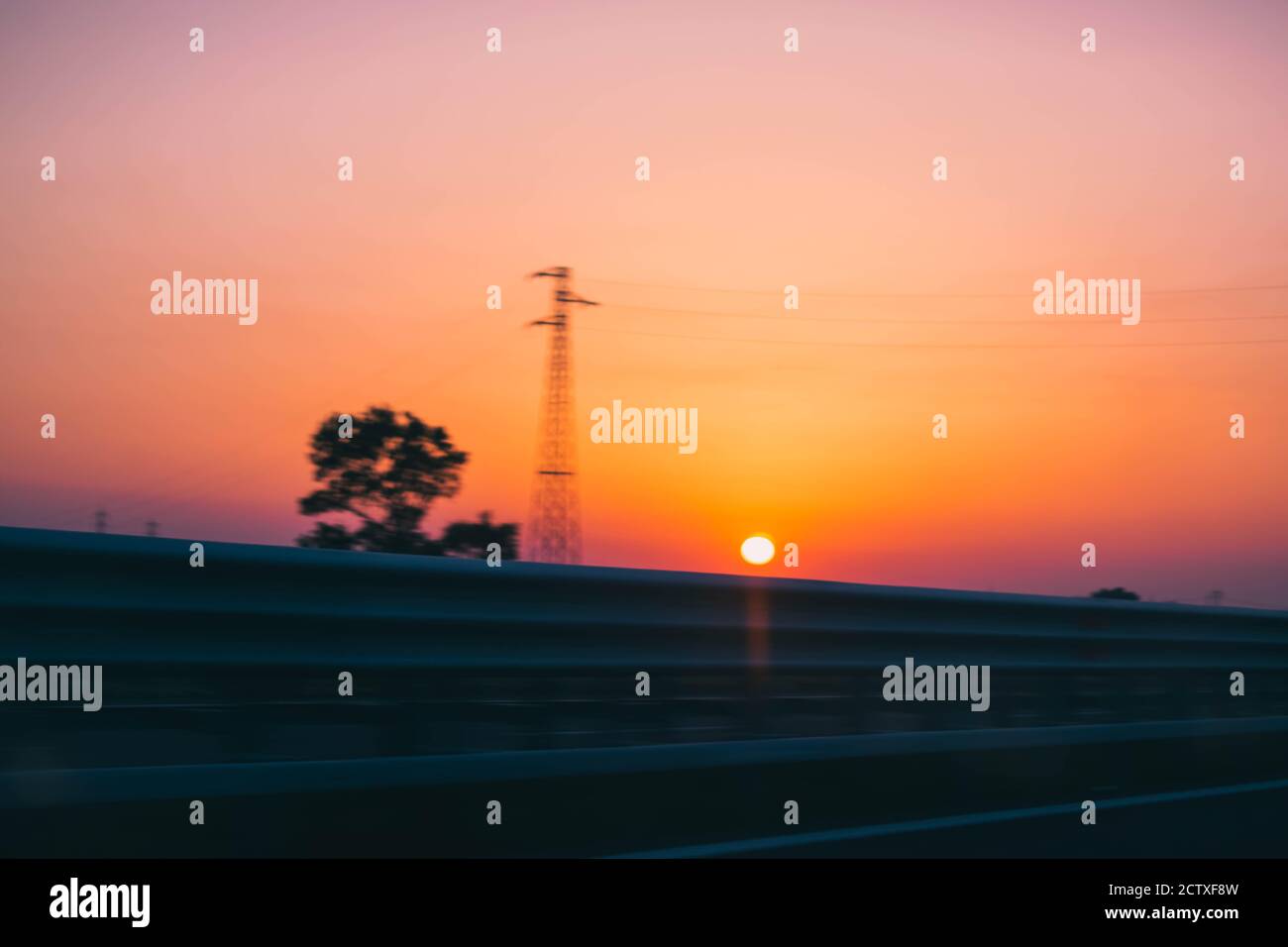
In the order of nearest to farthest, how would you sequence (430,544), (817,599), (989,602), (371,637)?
(371,637)
(817,599)
(989,602)
(430,544)

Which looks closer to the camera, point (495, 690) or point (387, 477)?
point (495, 690)

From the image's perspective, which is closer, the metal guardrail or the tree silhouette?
the metal guardrail

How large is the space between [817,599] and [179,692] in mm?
3141

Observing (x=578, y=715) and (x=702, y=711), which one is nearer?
(x=578, y=715)

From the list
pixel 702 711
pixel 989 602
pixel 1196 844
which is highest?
pixel 989 602

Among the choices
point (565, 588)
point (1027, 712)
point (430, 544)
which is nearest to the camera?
point (565, 588)

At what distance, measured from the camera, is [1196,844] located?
22.9 feet

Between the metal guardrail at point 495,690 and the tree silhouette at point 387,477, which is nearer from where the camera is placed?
the metal guardrail at point 495,690

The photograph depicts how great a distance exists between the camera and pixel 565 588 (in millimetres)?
6145

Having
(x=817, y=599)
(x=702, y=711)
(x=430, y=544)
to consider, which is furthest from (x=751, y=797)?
(x=430, y=544)

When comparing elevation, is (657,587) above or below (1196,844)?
above
